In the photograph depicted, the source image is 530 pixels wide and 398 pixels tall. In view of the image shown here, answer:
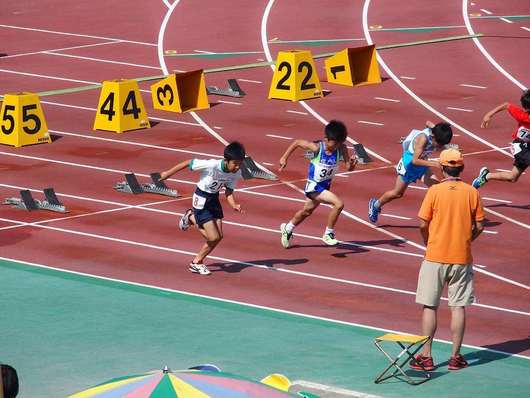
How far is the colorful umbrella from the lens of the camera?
25.7 feet

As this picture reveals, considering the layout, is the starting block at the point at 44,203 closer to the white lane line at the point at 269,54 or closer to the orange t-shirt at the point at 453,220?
the white lane line at the point at 269,54

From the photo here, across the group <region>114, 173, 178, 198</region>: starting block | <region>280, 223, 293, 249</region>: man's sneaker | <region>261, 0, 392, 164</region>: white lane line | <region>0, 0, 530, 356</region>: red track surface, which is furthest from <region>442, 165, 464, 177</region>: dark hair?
<region>261, 0, 392, 164</region>: white lane line

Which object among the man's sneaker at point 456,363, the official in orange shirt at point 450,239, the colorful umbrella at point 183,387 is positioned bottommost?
the man's sneaker at point 456,363

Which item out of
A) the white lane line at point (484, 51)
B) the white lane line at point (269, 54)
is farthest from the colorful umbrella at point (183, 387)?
the white lane line at point (484, 51)

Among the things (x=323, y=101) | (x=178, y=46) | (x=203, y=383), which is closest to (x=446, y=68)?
(x=323, y=101)

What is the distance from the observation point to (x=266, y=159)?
79.7 feet

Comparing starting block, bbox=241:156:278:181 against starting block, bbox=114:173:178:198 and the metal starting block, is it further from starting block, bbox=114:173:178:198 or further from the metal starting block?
the metal starting block

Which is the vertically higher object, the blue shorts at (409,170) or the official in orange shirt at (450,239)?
the official in orange shirt at (450,239)

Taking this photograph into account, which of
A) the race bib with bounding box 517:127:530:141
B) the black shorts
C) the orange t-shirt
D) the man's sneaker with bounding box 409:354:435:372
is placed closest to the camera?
the orange t-shirt

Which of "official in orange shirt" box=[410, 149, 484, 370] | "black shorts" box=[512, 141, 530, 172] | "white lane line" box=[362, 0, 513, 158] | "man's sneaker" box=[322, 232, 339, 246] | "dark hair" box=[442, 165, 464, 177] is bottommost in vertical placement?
"white lane line" box=[362, 0, 513, 158]

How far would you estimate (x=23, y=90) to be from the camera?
30.1 meters

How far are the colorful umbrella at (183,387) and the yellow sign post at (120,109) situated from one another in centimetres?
1877

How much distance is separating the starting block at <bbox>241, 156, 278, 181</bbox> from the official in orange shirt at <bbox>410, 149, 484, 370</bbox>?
31.3 feet

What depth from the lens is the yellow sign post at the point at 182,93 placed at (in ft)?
92.5
